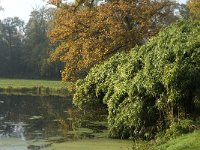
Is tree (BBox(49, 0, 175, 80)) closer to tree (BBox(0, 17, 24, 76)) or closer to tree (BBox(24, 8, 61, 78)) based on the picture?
tree (BBox(24, 8, 61, 78))

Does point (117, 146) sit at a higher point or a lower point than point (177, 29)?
lower

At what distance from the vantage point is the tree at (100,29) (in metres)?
30.7

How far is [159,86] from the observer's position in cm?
1564

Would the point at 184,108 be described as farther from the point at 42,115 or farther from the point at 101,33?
the point at 101,33

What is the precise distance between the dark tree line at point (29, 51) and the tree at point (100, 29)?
203ft

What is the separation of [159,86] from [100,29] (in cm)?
1653

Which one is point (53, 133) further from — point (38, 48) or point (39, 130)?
point (38, 48)

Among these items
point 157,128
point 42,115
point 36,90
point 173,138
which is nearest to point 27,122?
point 42,115

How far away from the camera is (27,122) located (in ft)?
77.4

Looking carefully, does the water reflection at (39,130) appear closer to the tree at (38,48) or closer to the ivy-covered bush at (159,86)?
the ivy-covered bush at (159,86)

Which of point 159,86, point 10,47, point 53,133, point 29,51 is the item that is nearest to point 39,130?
point 53,133

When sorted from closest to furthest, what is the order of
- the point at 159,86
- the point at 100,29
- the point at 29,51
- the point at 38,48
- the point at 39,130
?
the point at 159,86
the point at 39,130
the point at 100,29
the point at 38,48
the point at 29,51

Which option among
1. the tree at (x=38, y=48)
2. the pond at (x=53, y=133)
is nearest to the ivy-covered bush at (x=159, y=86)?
the pond at (x=53, y=133)

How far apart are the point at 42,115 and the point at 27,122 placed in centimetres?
393
